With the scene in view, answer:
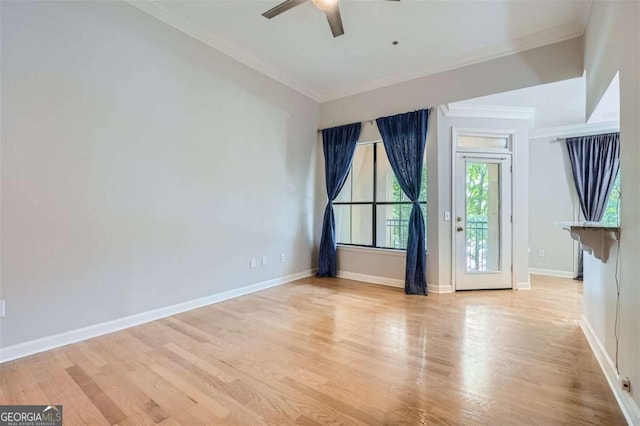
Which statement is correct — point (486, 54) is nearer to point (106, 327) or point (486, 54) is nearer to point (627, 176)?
point (627, 176)

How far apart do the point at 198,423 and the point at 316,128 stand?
14.8 feet

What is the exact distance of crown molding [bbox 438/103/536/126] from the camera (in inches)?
159

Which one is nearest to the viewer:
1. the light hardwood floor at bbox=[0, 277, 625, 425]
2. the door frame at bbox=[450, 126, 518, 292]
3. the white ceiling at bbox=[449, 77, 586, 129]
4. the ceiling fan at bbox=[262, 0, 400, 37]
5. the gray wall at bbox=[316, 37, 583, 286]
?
the light hardwood floor at bbox=[0, 277, 625, 425]

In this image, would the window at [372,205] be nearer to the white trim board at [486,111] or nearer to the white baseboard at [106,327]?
the white trim board at [486,111]

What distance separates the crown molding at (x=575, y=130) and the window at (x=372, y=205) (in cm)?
293

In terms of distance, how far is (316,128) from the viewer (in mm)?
5172

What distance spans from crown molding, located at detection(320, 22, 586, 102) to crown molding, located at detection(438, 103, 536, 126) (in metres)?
0.51

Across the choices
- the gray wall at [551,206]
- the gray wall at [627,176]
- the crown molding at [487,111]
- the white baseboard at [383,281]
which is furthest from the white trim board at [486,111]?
the white baseboard at [383,281]

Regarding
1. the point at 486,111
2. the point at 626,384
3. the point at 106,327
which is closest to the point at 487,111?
the point at 486,111

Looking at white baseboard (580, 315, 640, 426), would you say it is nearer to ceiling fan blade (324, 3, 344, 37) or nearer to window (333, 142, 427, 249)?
window (333, 142, 427, 249)

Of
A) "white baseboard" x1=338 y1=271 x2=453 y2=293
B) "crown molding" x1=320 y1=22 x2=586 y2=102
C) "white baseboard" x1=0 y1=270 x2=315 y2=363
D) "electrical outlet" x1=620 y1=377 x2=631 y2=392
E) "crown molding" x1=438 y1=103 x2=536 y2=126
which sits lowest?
"white baseboard" x1=0 y1=270 x2=315 y2=363

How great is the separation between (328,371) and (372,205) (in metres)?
3.15

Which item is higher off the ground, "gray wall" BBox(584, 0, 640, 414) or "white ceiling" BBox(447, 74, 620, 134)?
"white ceiling" BBox(447, 74, 620, 134)

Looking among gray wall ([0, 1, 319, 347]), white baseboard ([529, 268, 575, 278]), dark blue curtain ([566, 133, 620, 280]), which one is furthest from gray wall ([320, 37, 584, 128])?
white baseboard ([529, 268, 575, 278])
